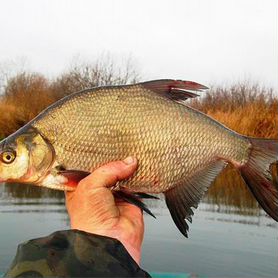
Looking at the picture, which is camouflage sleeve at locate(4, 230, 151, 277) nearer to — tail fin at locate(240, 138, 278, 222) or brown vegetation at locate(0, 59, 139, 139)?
tail fin at locate(240, 138, 278, 222)

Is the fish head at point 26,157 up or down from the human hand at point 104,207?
up

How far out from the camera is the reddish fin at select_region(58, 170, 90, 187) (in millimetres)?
3209

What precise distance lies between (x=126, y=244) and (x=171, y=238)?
6.92 metres

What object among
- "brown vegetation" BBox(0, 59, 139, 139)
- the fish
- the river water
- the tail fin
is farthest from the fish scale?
"brown vegetation" BBox(0, 59, 139, 139)

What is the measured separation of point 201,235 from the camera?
34.1 ft

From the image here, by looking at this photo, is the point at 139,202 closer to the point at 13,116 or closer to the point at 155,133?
the point at 155,133

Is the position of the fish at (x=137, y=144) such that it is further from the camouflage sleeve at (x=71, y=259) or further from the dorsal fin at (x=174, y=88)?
the camouflage sleeve at (x=71, y=259)

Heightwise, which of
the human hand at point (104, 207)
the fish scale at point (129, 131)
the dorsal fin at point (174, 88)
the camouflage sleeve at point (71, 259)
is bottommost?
the camouflage sleeve at point (71, 259)

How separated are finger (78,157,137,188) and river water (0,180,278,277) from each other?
200 inches

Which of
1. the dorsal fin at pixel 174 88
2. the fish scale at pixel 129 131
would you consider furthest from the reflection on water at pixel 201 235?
the dorsal fin at pixel 174 88

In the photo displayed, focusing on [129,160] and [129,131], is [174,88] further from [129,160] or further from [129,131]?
[129,160]

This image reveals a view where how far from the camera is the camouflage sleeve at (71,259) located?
247 cm

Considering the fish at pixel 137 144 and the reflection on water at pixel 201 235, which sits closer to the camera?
the fish at pixel 137 144

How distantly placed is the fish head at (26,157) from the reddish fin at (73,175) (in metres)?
0.12
